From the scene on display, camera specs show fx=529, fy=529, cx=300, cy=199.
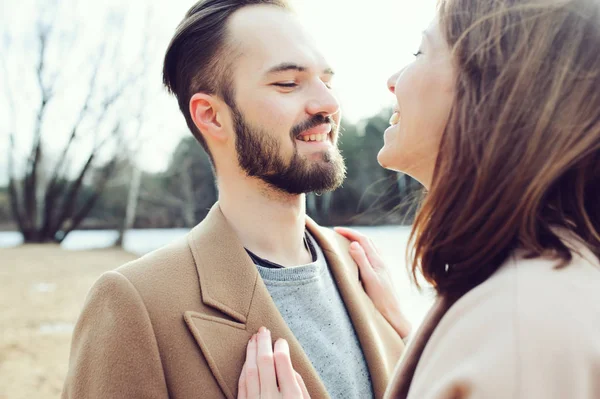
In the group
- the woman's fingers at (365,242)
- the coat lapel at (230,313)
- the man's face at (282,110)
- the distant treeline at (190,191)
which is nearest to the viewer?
the coat lapel at (230,313)

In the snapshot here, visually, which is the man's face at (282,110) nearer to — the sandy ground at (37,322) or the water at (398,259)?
the water at (398,259)

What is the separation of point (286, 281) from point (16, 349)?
6.09 metres

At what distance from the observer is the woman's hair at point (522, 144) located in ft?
3.36

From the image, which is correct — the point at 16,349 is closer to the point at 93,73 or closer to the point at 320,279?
the point at 320,279

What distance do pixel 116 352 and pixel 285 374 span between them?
487 mm

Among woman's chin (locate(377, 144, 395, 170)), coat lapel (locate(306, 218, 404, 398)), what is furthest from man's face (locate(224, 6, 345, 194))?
woman's chin (locate(377, 144, 395, 170))

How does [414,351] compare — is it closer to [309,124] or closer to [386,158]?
[386,158]

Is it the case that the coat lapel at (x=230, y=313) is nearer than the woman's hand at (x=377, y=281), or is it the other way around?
the coat lapel at (x=230, y=313)

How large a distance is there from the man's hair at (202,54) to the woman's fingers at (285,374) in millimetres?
994

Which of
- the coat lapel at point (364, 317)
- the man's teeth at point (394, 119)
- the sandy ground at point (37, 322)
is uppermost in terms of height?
the man's teeth at point (394, 119)

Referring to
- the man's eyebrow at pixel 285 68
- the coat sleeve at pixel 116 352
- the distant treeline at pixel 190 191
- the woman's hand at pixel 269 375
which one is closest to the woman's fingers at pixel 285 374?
the woman's hand at pixel 269 375

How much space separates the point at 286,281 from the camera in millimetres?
1938

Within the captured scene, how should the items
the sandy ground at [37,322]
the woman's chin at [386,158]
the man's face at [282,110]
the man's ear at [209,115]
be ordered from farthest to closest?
1. the sandy ground at [37,322]
2. the man's ear at [209,115]
3. the man's face at [282,110]
4. the woman's chin at [386,158]

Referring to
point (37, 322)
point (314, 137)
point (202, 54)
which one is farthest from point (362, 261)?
point (37, 322)
